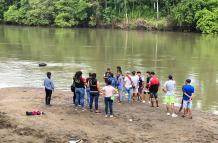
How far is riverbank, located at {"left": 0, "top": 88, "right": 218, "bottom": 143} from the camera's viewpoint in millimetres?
15000

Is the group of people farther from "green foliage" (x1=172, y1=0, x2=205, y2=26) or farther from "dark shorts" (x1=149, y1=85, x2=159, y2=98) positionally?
"green foliage" (x1=172, y1=0, x2=205, y2=26)

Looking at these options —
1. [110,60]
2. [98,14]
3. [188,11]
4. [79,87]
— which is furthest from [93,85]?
[98,14]

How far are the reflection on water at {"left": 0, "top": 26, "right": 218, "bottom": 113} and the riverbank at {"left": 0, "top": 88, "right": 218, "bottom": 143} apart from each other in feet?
16.2

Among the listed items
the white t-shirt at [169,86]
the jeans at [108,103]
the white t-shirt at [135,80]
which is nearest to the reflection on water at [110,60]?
the white t-shirt at [135,80]

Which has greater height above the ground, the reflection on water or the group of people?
the group of people

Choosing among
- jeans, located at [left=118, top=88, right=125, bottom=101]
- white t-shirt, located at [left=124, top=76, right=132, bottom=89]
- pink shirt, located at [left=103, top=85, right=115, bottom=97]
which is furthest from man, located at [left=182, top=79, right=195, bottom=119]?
jeans, located at [left=118, top=88, right=125, bottom=101]

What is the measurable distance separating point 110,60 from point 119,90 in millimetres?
20540

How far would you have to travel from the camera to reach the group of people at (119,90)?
58.7ft

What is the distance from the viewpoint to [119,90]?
2070 centimetres

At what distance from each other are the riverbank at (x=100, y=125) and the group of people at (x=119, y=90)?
1.50 feet

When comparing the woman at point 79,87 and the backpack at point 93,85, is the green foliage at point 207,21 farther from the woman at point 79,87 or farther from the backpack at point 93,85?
the backpack at point 93,85

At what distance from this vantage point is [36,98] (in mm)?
21625

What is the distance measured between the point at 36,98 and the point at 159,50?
30250 millimetres

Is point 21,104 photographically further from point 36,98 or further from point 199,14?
point 199,14
